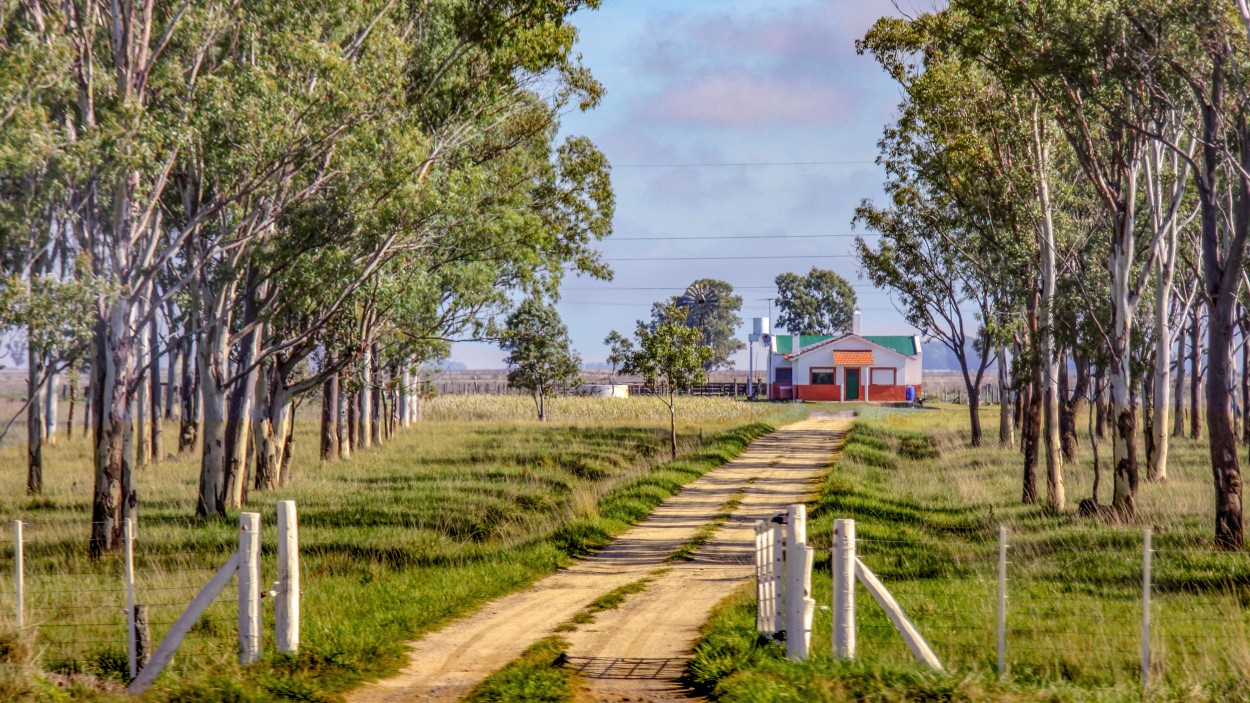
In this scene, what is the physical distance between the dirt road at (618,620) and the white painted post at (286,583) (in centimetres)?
106

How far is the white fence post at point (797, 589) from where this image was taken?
972cm

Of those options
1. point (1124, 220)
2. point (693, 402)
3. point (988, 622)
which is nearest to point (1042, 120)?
point (1124, 220)

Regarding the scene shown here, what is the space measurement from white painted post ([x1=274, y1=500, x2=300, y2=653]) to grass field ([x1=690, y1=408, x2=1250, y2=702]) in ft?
12.0

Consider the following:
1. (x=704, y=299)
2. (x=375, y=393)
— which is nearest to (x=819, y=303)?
(x=704, y=299)

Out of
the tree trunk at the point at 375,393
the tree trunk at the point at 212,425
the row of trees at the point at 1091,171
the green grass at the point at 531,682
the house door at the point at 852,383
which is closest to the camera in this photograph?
the green grass at the point at 531,682

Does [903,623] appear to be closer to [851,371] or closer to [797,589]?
[797,589]

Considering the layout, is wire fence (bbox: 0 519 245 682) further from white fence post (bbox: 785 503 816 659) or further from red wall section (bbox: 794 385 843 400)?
red wall section (bbox: 794 385 843 400)

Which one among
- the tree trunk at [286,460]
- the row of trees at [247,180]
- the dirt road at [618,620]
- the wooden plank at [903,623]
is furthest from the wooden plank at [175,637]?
the tree trunk at [286,460]

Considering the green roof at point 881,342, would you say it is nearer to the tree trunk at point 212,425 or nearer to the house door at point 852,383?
the house door at point 852,383

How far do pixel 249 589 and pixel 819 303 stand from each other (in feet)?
377

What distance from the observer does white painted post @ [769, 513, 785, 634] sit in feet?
34.0

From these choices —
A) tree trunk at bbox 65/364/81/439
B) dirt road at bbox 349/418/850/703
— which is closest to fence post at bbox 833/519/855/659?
dirt road at bbox 349/418/850/703

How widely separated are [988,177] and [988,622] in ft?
56.4

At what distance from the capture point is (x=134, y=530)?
18703mm
